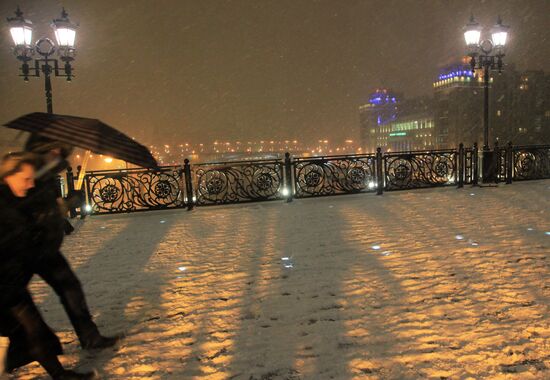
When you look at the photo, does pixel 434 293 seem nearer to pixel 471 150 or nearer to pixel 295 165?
pixel 295 165

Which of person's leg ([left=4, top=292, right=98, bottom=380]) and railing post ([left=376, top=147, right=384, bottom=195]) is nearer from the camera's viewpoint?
person's leg ([left=4, top=292, right=98, bottom=380])

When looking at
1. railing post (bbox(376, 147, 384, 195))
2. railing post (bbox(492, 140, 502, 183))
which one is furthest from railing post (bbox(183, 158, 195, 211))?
railing post (bbox(492, 140, 502, 183))

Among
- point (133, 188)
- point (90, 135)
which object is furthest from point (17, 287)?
point (133, 188)

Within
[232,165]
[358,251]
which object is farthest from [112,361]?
[232,165]

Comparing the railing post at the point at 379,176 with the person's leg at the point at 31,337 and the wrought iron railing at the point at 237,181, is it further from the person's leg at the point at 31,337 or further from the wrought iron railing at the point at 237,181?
the person's leg at the point at 31,337

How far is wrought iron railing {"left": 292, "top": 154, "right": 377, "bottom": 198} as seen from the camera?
11.3 meters

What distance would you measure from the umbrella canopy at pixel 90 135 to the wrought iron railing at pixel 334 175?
7.91 m

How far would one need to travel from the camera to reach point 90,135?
334 centimetres

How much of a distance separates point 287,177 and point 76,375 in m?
8.64

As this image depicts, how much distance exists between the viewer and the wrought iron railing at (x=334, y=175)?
11.3 metres

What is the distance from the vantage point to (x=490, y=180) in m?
12.6

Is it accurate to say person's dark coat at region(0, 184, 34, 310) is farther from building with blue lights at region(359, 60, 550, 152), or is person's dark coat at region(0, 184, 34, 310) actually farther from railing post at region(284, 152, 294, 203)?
building with blue lights at region(359, 60, 550, 152)

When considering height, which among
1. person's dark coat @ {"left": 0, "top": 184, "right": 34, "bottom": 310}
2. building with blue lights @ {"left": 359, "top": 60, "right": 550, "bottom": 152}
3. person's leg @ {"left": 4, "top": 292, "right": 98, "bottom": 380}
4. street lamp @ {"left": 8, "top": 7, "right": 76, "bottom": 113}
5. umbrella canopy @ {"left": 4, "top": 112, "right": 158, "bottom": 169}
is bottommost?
person's leg @ {"left": 4, "top": 292, "right": 98, "bottom": 380}

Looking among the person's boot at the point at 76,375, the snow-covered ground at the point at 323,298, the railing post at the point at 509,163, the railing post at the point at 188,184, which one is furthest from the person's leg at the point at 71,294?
the railing post at the point at 509,163
